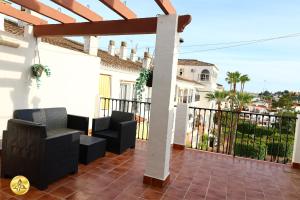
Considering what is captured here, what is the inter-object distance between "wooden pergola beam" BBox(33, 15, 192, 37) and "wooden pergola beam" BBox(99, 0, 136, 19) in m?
0.11

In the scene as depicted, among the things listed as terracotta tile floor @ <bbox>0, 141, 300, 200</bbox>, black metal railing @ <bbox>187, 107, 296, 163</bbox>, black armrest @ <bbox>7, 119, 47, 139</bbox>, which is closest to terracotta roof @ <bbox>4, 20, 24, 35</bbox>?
black armrest @ <bbox>7, 119, 47, 139</bbox>

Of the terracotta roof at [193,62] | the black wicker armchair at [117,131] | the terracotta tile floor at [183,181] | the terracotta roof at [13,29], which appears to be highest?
the terracotta roof at [193,62]

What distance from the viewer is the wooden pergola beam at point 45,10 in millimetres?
3201

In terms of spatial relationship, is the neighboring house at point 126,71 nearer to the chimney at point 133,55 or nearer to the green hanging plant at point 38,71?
the chimney at point 133,55

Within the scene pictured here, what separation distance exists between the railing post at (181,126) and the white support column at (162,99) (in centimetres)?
203

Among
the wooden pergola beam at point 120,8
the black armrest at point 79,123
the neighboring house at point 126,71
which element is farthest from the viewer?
the neighboring house at point 126,71

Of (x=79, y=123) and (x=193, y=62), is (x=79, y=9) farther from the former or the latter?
(x=193, y=62)

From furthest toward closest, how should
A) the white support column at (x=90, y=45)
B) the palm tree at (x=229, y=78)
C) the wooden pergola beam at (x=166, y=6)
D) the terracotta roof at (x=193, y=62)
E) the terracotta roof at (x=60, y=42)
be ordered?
the terracotta roof at (x=193, y=62) < the palm tree at (x=229, y=78) < the white support column at (x=90, y=45) < the terracotta roof at (x=60, y=42) < the wooden pergola beam at (x=166, y=6)

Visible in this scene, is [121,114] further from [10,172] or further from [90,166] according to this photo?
[10,172]

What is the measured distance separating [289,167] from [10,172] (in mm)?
4983

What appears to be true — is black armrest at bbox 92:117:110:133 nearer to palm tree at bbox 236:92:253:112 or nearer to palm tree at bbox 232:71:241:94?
palm tree at bbox 236:92:253:112

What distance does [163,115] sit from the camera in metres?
3.01

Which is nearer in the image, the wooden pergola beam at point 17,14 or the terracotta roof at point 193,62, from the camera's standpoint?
the wooden pergola beam at point 17,14

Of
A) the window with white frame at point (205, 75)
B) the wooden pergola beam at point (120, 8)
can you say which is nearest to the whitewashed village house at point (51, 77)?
the wooden pergola beam at point (120, 8)
